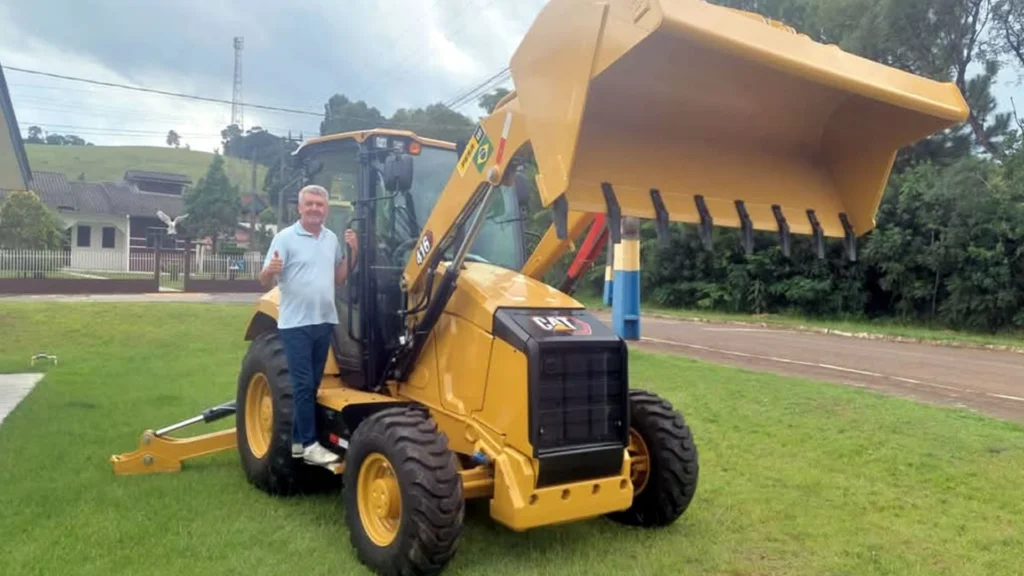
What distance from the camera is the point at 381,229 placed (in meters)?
5.39

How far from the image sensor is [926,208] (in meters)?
23.6

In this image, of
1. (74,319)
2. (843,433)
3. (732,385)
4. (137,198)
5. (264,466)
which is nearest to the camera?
(264,466)

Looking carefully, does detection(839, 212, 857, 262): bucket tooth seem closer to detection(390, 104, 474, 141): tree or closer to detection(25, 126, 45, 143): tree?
detection(390, 104, 474, 141): tree

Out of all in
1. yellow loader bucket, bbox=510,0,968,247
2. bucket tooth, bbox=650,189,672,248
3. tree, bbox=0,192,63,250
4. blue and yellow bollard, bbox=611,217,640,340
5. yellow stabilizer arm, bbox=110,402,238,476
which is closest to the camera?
yellow loader bucket, bbox=510,0,968,247

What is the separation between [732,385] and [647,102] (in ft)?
21.2

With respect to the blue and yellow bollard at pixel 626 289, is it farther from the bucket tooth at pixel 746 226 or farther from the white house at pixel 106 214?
the white house at pixel 106 214

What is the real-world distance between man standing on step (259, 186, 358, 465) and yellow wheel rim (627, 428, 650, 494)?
5.83 feet

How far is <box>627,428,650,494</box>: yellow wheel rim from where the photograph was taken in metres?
5.05

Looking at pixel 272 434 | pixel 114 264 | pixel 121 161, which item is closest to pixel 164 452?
pixel 272 434

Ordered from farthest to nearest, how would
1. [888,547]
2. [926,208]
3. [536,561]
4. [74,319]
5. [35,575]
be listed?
[926,208], [74,319], [888,547], [536,561], [35,575]

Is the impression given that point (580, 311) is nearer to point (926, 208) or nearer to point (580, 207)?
point (580, 207)

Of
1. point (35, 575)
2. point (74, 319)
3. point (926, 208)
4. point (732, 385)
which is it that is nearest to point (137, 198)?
point (74, 319)

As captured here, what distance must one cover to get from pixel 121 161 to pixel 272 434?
97.1m

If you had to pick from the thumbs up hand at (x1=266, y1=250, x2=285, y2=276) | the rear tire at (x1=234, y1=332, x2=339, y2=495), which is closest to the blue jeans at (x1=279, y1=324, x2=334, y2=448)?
the rear tire at (x1=234, y1=332, x2=339, y2=495)
